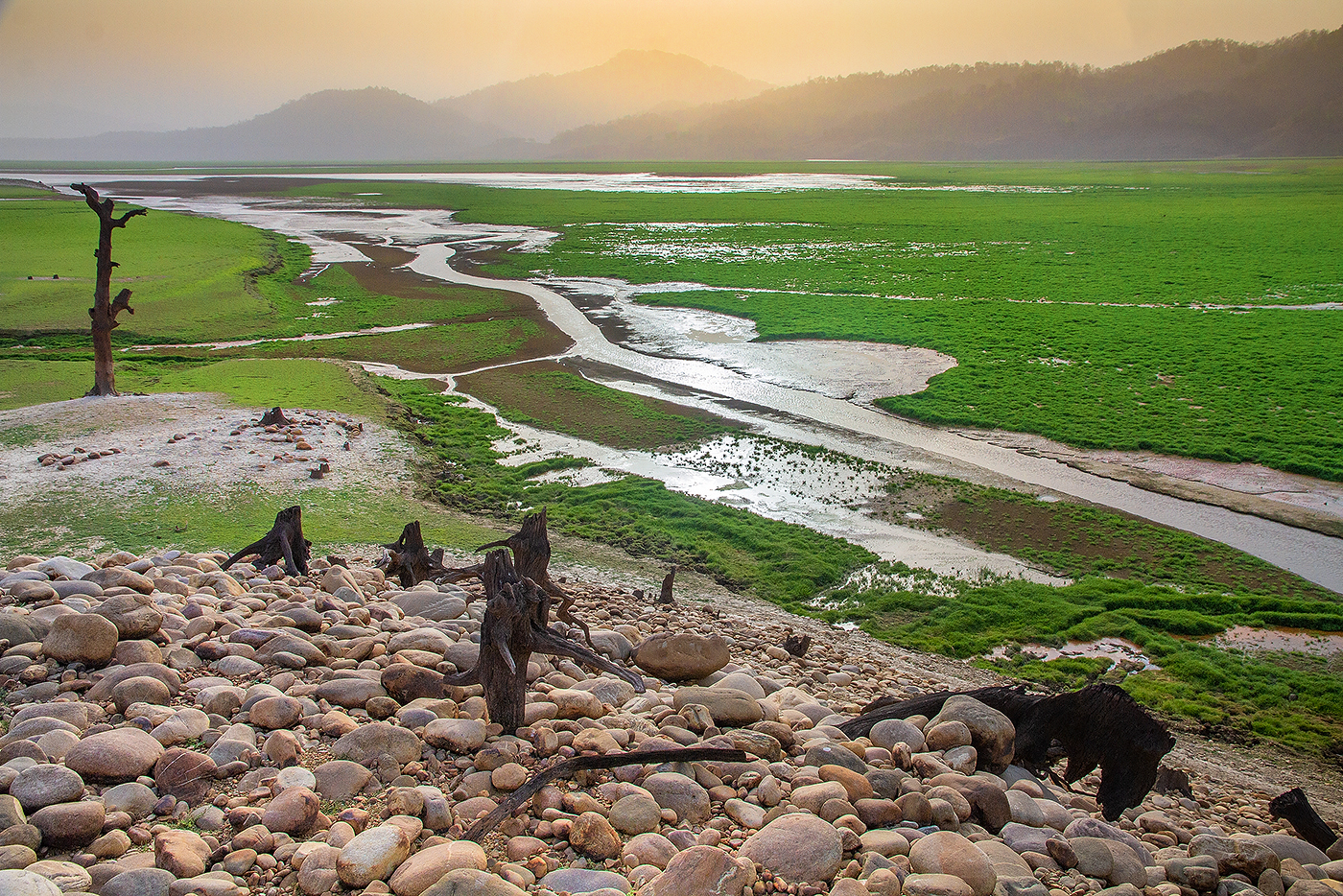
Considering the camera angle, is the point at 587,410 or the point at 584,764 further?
the point at 587,410

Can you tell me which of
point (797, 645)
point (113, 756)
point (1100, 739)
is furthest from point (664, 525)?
point (113, 756)

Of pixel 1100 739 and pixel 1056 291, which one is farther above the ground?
pixel 1056 291

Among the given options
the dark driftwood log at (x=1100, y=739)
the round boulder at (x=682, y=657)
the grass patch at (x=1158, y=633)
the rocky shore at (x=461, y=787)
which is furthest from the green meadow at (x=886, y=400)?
the round boulder at (x=682, y=657)

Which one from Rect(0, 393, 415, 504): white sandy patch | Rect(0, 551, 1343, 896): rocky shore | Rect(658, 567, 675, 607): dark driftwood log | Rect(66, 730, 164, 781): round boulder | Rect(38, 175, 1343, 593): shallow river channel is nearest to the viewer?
Rect(0, 551, 1343, 896): rocky shore

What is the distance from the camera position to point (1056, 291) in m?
33.7

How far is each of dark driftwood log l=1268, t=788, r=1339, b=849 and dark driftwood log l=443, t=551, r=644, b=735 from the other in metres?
5.21

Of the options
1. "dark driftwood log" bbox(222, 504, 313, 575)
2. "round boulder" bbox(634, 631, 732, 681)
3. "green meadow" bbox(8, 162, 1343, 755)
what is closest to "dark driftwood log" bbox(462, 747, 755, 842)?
"round boulder" bbox(634, 631, 732, 681)

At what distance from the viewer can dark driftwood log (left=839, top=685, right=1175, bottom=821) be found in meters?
5.95

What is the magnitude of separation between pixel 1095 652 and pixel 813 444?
8257 millimetres

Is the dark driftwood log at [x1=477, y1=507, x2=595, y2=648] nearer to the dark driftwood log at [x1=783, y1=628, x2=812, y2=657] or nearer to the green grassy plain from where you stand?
the dark driftwood log at [x1=783, y1=628, x2=812, y2=657]

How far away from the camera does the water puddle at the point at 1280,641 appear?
33.6ft

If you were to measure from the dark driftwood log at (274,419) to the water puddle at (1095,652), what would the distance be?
13725 mm

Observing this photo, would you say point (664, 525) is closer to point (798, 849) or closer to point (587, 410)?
point (587, 410)

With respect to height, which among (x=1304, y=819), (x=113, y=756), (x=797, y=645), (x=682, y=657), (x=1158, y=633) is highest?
(x=113, y=756)
